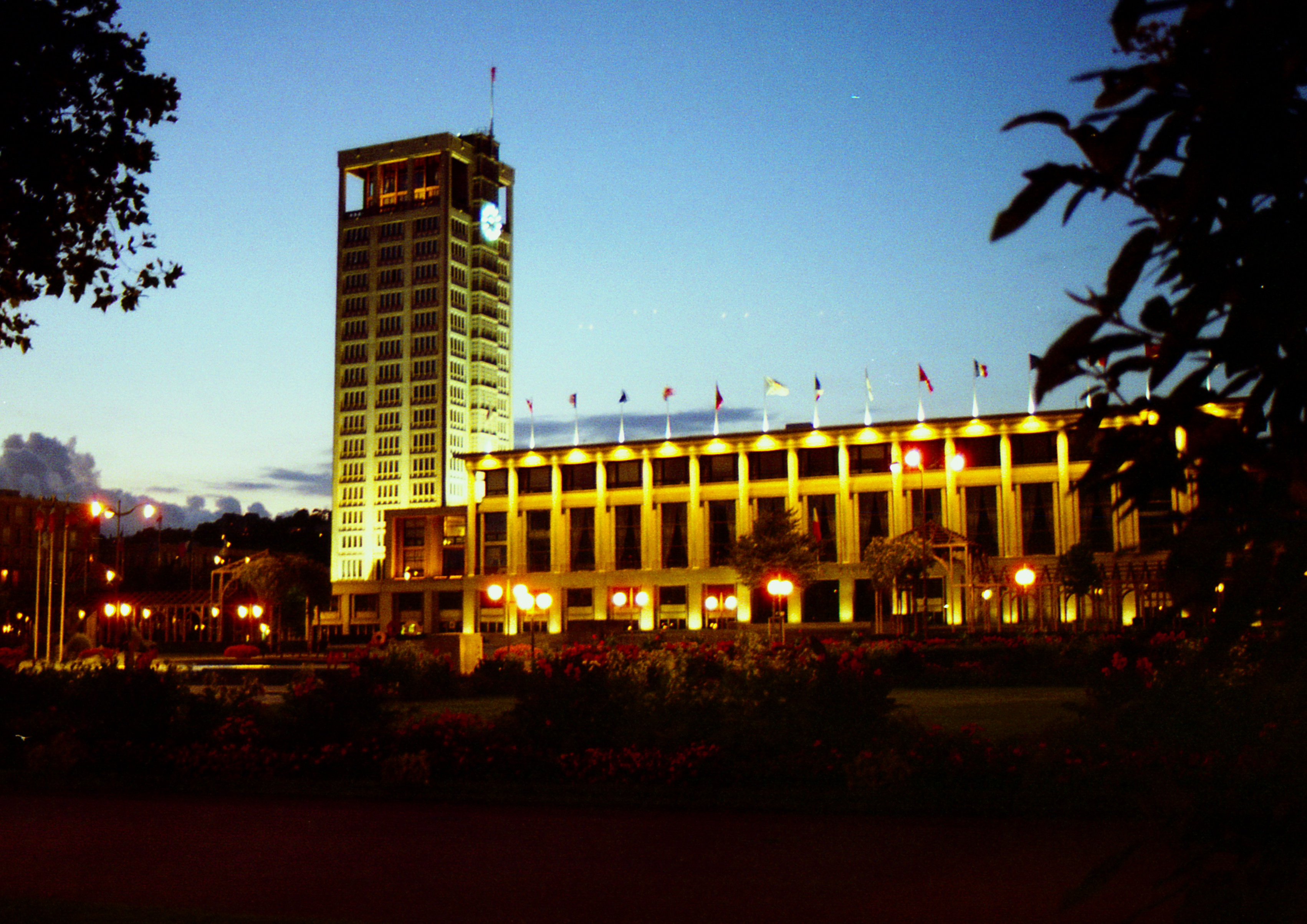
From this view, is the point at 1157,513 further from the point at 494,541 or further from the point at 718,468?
the point at 494,541

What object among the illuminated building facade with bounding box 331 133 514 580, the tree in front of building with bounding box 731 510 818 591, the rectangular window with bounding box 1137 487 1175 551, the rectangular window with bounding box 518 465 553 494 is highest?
the illuminated building facade with bounding box 331 133 514 580

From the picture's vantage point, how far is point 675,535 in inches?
3755

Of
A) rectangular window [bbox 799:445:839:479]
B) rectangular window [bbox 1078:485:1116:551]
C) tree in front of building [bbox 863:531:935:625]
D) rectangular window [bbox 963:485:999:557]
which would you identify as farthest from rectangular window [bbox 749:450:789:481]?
tree in front of building [bbox 863:531:935:625]

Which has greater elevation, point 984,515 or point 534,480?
point 534,480

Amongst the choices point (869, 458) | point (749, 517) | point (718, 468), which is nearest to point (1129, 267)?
point (869, 458)

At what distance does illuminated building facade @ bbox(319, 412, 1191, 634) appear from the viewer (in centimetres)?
8244

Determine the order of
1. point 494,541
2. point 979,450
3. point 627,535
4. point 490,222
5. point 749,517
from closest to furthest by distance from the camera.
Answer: point 979,450 < point 749,517 < point 627,535 < point 494,541 < point 490,222

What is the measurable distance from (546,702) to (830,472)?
76140 mm

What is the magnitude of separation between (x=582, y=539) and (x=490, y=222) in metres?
72.0

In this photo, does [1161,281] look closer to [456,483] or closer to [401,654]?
[401,654]

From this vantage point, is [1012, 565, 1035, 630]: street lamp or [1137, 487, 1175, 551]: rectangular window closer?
[1137, 487, 1175, 551]: rectangular window

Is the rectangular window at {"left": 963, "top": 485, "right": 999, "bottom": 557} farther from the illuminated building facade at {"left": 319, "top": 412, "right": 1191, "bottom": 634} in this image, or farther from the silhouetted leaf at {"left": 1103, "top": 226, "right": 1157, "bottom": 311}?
the silhouetted leaf at {"left": 1103, "top": 226, "right": 1157, "bottom": 311}

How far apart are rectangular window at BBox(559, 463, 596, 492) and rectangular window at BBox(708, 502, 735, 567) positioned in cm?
1007

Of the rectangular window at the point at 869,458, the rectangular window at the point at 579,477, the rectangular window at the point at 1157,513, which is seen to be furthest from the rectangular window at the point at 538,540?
the rectangular window at the point at 1157,513
